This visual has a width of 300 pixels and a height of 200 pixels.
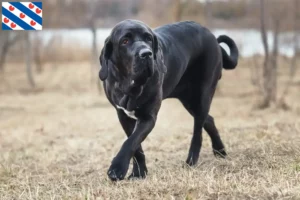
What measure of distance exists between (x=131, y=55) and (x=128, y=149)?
80 cm

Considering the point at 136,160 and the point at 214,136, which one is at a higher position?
the point at 136,160

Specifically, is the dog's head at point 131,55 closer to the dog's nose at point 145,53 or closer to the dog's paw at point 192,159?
the dog's nose at point 145,53

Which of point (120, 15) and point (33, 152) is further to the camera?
point (120, 15)

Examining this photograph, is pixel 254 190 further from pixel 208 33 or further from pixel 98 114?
pixel 98 114

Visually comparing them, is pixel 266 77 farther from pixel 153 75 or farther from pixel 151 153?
pixel 153 75

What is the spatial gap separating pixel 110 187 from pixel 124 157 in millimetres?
276

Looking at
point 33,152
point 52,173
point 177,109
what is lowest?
point 177,109

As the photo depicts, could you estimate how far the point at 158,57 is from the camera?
4793 mm

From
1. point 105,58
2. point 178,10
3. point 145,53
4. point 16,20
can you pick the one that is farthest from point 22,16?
point 178,10

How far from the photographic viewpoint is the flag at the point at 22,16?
6.77 metres

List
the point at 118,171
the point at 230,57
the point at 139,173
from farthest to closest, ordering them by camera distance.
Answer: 1. the point at 230,57
2. the point at 139,173
3. the point at 118,171

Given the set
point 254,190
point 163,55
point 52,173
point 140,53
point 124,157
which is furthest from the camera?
point 52,173

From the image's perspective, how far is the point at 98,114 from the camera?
44.9ft

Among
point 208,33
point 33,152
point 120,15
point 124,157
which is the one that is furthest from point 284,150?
point 120,15
